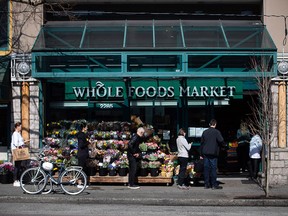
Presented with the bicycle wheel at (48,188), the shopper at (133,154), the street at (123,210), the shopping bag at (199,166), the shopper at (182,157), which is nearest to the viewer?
the street at (123,210)

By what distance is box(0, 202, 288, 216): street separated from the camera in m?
12.1

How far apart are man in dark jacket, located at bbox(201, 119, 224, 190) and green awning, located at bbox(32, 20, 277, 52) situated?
256cm

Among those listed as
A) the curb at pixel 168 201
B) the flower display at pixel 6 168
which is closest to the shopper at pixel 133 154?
the curb at pixel 168 201

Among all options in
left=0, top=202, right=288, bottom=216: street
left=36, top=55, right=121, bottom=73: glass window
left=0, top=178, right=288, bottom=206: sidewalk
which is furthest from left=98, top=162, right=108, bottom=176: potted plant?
left=36, top=55, right=121, bottom=73: glass window

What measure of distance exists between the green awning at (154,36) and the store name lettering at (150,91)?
5.81 feet

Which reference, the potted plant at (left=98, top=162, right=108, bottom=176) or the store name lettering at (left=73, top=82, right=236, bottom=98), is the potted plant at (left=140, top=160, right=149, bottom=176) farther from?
the store name lettering at (left=73, top=82, right=236, bottom=98)

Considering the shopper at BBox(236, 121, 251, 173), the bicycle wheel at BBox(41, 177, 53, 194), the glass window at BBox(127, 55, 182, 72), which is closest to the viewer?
the bicycle wheel at BBox(41, 177, 53, 194)

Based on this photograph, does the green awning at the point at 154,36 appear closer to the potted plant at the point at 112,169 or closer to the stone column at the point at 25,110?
the stone column at the point at 25,110

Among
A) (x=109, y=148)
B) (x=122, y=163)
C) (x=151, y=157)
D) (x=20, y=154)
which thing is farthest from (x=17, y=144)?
(x=151, y=157)

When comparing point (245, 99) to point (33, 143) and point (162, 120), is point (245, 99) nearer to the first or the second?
point (162, 120)

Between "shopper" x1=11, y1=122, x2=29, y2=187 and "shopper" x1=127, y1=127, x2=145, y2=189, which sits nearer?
"shopper" x1=127, y1=127, x2=145, y2=189

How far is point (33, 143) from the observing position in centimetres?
1805

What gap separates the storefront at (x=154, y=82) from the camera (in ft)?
58.4

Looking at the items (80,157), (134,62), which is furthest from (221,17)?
(80,157)
